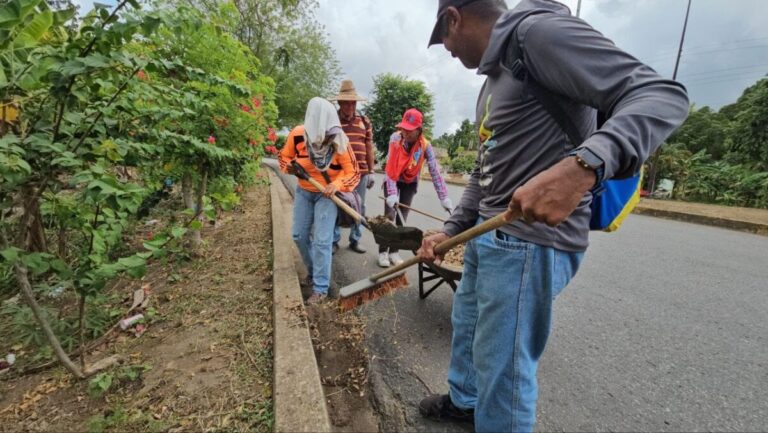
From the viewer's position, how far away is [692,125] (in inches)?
1065

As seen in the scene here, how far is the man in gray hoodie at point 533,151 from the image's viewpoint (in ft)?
3.05

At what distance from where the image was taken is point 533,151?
1.23 metres

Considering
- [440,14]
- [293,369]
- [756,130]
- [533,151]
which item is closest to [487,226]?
→ [533,151]

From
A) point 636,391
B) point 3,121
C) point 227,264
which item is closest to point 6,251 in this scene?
point 3,121

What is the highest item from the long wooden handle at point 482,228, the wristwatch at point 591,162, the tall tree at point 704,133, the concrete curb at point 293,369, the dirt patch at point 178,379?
the tall tree at point 704,133

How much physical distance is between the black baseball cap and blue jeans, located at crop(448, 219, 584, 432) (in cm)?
89

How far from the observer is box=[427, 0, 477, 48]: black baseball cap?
1.35 meters

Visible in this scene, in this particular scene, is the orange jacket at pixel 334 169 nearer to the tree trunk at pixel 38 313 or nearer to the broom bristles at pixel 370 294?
the broom bristles at pixel 370 294

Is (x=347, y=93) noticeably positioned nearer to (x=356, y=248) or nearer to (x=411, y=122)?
(x=411, y=122)

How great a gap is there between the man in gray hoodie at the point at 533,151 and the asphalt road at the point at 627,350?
0.84 metres

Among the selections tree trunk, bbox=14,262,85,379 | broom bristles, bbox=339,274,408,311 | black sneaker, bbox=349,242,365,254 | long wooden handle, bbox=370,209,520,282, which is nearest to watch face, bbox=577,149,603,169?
long wooden handle, bbox=370,209,520,282

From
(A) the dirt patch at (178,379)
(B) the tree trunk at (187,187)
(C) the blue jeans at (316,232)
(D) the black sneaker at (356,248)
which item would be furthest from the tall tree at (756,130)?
(B) the tree trunk at (187,187)

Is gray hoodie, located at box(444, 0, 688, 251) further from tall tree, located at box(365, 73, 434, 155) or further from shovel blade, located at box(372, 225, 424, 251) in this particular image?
tall tree, located at box(365, 73, 434, 155)

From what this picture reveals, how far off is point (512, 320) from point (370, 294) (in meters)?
1.54
